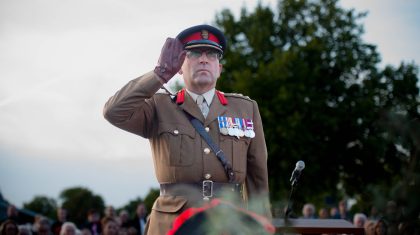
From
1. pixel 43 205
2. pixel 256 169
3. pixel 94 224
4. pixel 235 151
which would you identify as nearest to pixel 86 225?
pixel 94 224

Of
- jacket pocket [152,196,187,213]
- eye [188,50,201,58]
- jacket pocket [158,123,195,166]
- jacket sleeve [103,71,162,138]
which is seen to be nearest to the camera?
jacket sleeve [103,71,162,138]

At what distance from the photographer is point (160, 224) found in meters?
3.72

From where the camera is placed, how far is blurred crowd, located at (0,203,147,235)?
414 inches

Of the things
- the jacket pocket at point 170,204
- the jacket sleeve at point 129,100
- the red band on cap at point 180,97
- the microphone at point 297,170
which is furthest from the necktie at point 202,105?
the microphone at point 297,170

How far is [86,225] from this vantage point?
12.9 m

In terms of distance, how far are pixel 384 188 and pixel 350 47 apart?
2749cm

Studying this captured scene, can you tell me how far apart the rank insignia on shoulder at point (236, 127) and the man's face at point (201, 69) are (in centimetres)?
25

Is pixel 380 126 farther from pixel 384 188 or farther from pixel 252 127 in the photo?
pixel 252 127

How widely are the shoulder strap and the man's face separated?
21 cm

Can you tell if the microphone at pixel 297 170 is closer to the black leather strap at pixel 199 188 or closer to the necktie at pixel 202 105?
the black leather strap at pixel 199 188

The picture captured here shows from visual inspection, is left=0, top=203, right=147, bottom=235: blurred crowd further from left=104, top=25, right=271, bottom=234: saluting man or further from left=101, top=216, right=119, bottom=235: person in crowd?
left=104, top=25, right=271, bottom=234: saluting man

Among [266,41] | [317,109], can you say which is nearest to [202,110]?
[317,109]

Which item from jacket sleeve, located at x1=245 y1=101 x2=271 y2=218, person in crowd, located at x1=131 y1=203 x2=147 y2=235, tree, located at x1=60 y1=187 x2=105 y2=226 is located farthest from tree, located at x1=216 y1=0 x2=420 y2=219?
tree, located at x1=60 y1=187 x2=105 y2=226

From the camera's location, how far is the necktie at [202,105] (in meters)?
4.10
